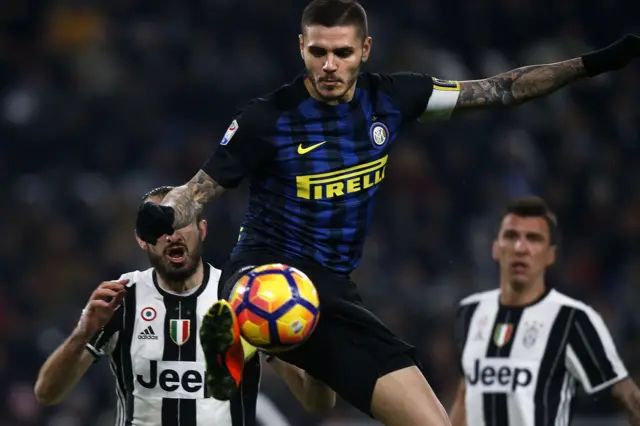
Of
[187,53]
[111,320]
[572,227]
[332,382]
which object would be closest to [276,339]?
[332,382]

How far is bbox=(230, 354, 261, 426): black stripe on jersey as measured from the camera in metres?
5.46

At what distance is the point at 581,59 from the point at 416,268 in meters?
5.68

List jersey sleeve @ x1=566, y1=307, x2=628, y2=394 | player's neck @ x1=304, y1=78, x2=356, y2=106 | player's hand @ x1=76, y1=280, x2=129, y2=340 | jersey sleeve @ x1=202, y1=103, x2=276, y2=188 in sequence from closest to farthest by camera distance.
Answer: jersey sleeve @ x1=202, y1=103, x2=276, y2=188
player's neck @ x1=304, y1=78, x2=356, y2=106
player's hand @ x1=76, y1=280, x2=129, y2=340
jersey sleeve @ x1=566, y1=307, x2=628, y2=394

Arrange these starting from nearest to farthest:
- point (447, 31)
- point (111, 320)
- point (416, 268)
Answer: point (111, 320) → point (416, 268) → point (447, 31)

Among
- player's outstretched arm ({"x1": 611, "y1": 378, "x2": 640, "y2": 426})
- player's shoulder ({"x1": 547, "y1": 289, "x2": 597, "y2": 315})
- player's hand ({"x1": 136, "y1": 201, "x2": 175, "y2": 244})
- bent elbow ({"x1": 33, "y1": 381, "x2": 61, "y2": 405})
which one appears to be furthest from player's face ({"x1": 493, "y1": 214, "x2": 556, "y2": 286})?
player's hand ({"x1": 136, "y1": 201, "x2": 175, "y2": 244})

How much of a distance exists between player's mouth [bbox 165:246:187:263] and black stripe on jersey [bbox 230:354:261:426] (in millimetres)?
551

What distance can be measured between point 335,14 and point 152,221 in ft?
3.50

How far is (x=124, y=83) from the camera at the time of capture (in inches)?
458

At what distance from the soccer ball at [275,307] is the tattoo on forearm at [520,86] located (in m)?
1.18

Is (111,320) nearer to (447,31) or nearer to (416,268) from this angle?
(416,268)

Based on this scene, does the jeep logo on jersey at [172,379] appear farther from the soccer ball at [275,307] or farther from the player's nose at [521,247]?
the player's nose at [521,247]

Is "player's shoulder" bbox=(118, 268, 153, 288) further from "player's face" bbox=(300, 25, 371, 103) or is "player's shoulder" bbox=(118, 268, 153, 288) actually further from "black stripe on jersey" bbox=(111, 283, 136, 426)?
"player's face" bbox=(300, 25, 371, 103)

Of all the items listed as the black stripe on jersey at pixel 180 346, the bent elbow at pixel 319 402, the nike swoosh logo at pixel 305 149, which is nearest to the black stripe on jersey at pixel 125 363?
the black stripe on jersey at pixel 180 346

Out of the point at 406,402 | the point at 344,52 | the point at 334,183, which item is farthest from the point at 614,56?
the point at 406,402
